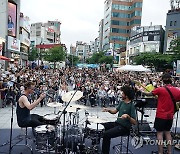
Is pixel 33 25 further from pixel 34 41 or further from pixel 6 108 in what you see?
pixel 6 108

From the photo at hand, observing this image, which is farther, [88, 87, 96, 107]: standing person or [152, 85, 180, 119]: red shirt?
[88, 87, 96, 107]: standing person

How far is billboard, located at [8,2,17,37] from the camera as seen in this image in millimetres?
29016

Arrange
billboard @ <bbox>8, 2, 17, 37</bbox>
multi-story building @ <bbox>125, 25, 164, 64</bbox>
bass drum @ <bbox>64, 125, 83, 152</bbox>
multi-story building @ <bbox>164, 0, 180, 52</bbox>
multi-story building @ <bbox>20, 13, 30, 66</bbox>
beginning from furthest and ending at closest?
multi-story building @ <bbox>125, 25, 164, 64</bbox> < multi-story building @ <bbox>164, 0, 180, 52</bbox> < multi-story building @ <bbox>20, 13, 30, 66</bbox> < billboard @ <bbox>8, 2, 17, 37</bbox> < bass drum @ <bbox>64, 125, 83, 152</bbox>

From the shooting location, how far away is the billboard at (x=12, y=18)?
29.0 m

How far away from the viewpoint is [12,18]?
2994 centimetres

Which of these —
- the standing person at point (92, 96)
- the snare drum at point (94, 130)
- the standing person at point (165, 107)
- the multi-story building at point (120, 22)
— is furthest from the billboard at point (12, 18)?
the multi-story building at point (120, 22)

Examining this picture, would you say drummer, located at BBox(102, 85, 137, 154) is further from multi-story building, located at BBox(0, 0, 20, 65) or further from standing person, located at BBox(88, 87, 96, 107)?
multi-story building, located at BBox(0, 0, 20, 65)

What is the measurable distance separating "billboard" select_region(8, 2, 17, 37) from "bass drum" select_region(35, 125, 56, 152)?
26.3m

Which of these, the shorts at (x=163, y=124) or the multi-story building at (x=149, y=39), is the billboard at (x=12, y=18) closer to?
the shorts at (x=163, y=124)

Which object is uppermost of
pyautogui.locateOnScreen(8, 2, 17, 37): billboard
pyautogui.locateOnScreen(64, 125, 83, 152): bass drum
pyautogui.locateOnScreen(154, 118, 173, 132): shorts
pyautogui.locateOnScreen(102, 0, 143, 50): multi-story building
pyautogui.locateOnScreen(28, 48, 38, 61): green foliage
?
pyautogui.locateOnScreen(102, 0, 143, 50): multi-story building

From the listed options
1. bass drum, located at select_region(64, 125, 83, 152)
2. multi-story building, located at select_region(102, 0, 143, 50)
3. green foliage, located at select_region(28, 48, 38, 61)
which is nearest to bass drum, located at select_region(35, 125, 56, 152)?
bass drum, located at select_region(64, 125, 83, 152)

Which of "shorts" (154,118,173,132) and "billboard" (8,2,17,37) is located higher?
"billboard" (8,2,17,37)

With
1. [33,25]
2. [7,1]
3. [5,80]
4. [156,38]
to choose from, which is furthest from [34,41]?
[5,80]

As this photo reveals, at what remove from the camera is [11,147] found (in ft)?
18.0
